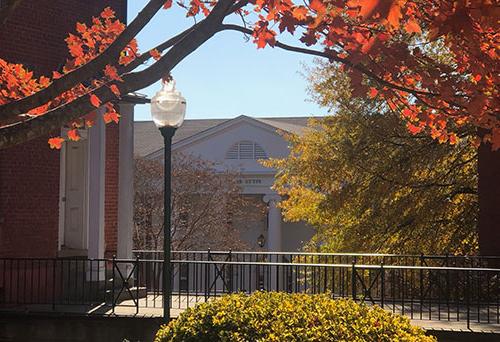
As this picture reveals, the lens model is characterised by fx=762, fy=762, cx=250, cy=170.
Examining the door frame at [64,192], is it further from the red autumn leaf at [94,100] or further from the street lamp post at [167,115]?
the red autumn leaf at [94,100]

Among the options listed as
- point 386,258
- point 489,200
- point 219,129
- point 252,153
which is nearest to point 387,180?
point 386,258

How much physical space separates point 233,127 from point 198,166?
4.83m

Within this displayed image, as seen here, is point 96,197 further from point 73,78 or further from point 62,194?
point 73,78

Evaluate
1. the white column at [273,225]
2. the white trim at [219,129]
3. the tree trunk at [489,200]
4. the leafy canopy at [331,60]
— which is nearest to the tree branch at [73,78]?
the leafy canopy at [331,60]

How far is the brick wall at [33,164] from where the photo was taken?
46.2 feet

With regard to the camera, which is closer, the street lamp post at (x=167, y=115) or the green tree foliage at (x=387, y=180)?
the street lamp post at (x=167, y=115)

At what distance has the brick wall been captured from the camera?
46.2 feet

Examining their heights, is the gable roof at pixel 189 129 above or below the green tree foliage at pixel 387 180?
above

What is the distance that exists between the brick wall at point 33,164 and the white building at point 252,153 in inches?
826

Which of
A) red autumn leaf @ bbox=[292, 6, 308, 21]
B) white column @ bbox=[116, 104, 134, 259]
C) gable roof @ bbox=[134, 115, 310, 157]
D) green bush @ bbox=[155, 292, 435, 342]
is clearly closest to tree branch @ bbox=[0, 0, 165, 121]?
red autumn leaf @ bbox=[292, 6, 308, 21]

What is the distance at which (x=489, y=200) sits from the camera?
17719 mm

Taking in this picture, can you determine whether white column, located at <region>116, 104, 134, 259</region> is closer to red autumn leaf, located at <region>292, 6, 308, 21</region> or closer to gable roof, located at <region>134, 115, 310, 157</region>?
red autumn leaf, located at <region>292, 6, 308, 21</region>

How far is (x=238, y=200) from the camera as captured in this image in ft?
110

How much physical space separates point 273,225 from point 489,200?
19.8m
